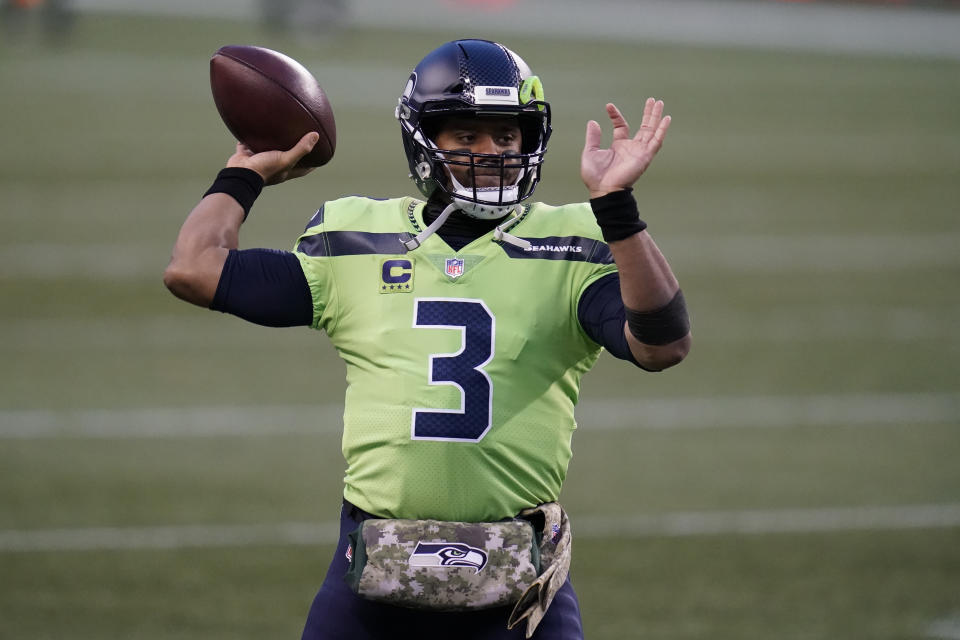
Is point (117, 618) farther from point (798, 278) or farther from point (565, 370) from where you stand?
point (798, 278)

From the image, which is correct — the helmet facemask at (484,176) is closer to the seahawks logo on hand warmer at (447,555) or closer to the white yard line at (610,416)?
the seahawks logo on hand warmer at (447,555)

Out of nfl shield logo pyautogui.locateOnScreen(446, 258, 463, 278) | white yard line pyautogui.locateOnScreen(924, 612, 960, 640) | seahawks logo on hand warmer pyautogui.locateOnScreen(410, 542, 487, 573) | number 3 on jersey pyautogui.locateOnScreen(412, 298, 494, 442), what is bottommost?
white yard line pyautogui.locateOnScreen(924, 612, 960, 640)

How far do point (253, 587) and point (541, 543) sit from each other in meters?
3.01

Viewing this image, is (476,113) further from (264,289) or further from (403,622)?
(403,622)

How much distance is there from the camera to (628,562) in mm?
6020

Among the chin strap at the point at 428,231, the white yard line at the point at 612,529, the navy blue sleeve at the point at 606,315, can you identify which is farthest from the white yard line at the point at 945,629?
the chin strap at the point at 428,231

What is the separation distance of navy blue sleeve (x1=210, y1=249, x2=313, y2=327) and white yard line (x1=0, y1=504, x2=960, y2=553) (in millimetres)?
3327

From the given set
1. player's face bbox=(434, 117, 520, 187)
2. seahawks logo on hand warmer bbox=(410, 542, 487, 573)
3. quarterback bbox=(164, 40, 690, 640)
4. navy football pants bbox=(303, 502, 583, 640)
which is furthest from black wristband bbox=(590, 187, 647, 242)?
navy football pants bbox=(303, 502, 583, 640)

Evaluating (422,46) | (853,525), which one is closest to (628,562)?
(853,525)

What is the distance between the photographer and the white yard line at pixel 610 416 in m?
7.69

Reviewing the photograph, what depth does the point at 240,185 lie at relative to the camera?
10.2 ft

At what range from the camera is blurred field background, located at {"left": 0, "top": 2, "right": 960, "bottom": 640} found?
5672 mm

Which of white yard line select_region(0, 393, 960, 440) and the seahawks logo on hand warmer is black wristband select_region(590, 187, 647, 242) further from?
white yard line select_region(0, 393, 960, 440)

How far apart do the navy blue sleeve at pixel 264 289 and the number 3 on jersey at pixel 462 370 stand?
0.87ft
